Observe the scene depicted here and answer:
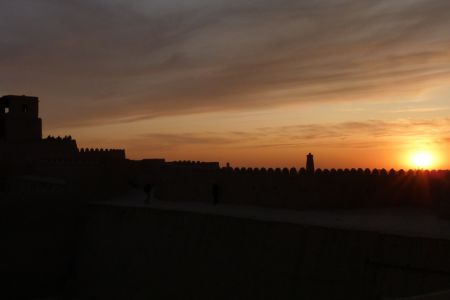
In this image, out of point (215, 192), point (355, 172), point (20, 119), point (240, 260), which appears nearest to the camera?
point (240, 260)

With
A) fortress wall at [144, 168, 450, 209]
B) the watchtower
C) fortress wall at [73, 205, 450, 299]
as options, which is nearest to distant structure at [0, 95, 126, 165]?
the watchtower

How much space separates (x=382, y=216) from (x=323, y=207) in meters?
2.27

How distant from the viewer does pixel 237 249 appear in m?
15.8

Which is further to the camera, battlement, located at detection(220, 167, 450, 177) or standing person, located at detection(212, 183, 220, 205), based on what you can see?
standing person, located at detection(212, 183, 220, 205)

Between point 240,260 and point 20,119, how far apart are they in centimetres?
2323

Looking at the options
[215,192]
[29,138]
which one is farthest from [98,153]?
[215,192]

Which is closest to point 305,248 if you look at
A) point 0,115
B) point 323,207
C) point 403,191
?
point 323,207

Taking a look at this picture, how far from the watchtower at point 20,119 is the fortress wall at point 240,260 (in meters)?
14.8

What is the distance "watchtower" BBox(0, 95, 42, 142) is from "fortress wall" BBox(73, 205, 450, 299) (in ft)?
48.6

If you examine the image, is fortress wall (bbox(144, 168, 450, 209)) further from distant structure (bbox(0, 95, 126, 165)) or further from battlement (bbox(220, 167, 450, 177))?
distant structure (bbox(0, 95, 126, 165))

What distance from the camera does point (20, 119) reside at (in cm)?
3384

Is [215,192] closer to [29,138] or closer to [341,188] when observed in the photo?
[341,188]

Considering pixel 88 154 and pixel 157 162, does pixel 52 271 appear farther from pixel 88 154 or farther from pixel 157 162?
pixel 88 154

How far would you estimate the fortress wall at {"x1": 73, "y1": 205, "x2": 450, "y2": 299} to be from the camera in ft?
41.0
